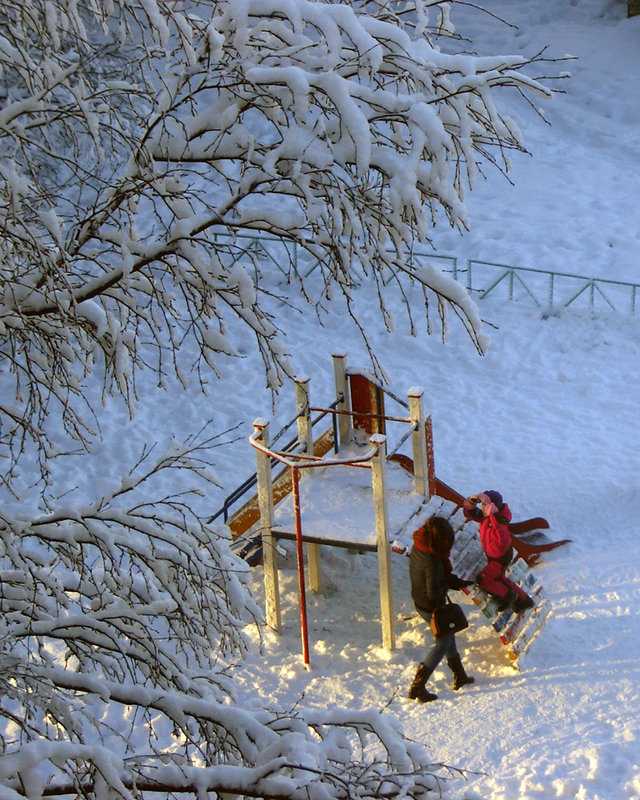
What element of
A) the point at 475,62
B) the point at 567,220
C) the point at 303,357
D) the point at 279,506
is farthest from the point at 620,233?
the point at 475,62

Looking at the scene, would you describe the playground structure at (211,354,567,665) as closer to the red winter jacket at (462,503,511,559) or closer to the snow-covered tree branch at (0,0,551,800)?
the red winter jacket at (462,503,511,559)

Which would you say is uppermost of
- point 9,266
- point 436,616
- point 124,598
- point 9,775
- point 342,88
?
point 342,88

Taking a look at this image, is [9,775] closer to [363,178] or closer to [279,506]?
[363,178]

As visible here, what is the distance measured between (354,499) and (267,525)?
714mm

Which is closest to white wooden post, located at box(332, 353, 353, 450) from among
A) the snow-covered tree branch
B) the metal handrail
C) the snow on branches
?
the snow-covered tree branch

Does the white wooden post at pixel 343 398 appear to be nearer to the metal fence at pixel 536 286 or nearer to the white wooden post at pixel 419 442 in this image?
the white wooden post at pixel 419 442

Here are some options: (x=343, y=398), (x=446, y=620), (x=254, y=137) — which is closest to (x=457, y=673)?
(x=446, y=620)

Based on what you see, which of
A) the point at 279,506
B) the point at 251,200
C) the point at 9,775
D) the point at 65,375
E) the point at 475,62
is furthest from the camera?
the point at 251,200

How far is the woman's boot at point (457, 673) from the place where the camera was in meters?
6.96

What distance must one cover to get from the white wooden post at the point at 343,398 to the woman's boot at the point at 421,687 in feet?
7.80

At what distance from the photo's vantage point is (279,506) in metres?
7.97

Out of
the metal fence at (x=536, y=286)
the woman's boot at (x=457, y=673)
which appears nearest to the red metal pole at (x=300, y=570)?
the woman's boot at (x=457, y=673)

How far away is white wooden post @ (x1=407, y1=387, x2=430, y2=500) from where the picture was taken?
7.73m

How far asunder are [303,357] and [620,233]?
223 inches
